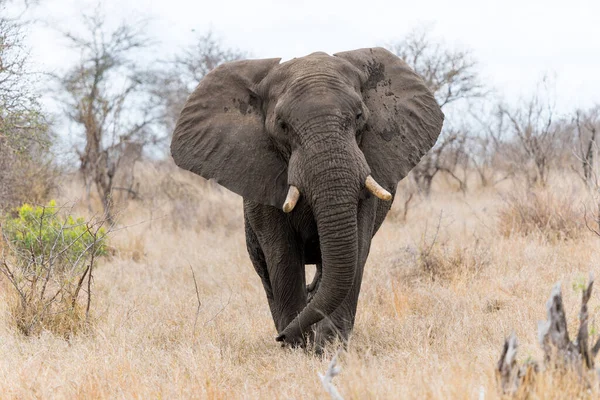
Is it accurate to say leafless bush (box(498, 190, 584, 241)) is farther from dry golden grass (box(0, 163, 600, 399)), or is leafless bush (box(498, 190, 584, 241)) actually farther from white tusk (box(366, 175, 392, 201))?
white tusk (box(366, 175, 392, 201))

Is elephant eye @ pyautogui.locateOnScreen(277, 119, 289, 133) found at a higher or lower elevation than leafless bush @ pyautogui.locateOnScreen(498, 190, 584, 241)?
higher

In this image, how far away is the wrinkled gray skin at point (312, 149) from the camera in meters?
4.07

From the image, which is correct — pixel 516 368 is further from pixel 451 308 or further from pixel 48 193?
pixel 48 193

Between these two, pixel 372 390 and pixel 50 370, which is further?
pixel 50 370

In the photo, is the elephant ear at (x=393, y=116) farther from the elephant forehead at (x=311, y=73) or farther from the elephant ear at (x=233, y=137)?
the elephant ear at (x=233, y=137)

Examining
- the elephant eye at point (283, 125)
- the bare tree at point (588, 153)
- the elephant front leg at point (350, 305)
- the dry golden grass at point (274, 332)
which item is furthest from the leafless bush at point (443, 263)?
the elephant eye at point (283, 125)

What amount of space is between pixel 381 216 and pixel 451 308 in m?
0.87

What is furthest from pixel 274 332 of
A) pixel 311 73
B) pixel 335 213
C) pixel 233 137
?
pixel 311 73

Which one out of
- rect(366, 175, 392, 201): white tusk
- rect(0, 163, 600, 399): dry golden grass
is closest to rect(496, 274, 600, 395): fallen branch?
rect(0, 163, 600, 399): dry golden grass

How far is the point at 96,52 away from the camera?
64.6ft

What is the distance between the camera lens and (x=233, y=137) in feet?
15.3

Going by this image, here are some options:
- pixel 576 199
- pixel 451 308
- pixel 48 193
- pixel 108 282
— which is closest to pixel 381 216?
pixel 451 308

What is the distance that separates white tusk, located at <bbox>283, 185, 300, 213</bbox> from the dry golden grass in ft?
2.99

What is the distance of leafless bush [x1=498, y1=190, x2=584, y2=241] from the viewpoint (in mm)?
8195
